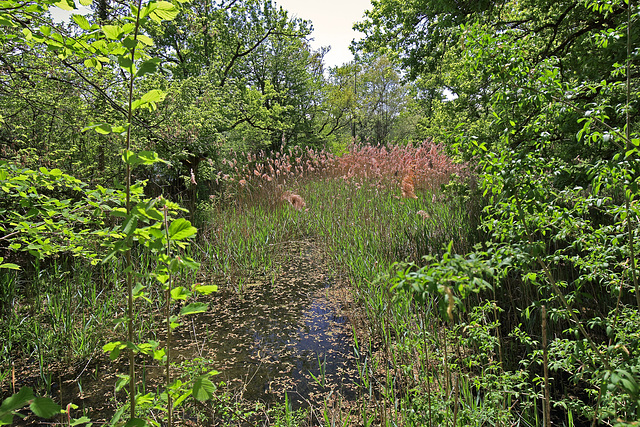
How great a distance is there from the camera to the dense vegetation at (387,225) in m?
0.96

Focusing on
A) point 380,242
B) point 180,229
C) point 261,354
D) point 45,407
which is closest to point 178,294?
point 180,229

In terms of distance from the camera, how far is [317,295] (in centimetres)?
292

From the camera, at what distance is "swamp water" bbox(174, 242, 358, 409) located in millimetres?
1801

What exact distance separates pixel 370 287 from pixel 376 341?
43cm

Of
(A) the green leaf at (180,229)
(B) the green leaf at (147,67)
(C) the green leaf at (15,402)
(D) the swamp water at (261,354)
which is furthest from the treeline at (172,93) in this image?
(D) the swamp water at (261,354)

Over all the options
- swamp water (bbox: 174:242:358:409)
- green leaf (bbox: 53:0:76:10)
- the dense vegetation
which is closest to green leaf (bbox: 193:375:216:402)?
the dense vegetation

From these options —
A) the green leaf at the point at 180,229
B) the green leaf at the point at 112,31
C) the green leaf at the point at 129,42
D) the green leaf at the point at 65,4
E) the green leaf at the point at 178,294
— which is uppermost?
the green leaf at the point at 65,4

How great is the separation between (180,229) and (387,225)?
9.97ft

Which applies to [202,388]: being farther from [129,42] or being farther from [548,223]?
[548,223]

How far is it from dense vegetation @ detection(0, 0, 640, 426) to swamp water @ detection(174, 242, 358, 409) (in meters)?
0.13

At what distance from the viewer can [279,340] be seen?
2.25 meters

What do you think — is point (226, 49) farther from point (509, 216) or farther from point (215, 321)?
point (509, 216)

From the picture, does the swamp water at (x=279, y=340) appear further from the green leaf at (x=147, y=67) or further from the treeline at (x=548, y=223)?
the green leaf at (x=147, y=67)

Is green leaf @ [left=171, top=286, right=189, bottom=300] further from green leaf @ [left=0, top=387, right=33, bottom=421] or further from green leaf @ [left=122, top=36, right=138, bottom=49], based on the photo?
green leaf @ [left=122, top=36, right=138, bottom=49]
